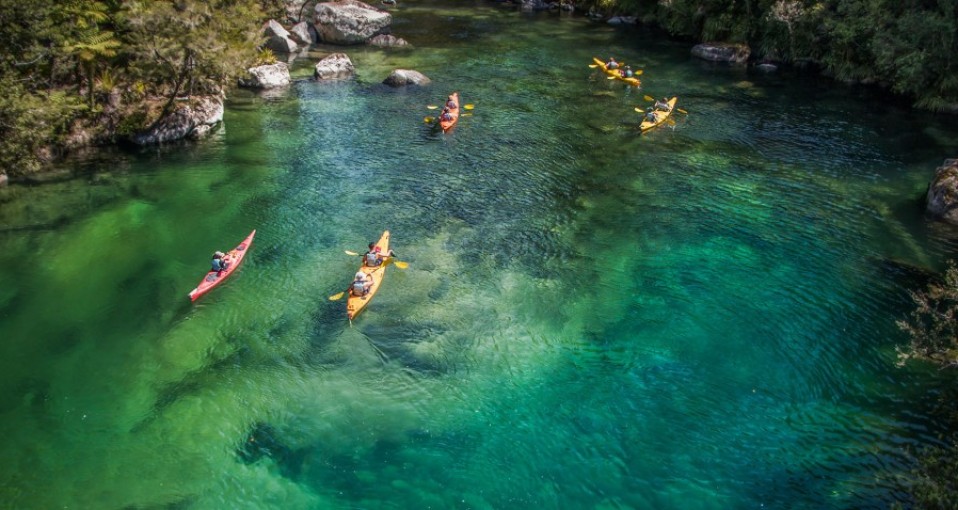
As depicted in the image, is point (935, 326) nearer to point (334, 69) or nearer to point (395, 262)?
point (395, 262)

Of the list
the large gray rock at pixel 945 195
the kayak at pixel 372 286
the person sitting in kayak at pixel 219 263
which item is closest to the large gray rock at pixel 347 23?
the kayak at pixel 372 286

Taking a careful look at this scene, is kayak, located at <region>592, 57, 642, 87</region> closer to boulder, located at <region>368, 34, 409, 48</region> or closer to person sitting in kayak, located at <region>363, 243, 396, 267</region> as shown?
boulder, located at <region>368, 34, 409, 48</region>

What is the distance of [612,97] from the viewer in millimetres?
38719

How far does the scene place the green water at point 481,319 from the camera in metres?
15.0

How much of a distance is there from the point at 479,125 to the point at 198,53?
48.2 feet

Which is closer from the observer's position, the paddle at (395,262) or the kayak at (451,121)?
the paddle at (395,262)

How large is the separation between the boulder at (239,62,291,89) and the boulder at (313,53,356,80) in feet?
7.54

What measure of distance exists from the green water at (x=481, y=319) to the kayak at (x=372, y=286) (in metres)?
0.48

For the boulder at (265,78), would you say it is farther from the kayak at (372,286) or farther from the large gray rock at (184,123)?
the kayak at (372,286)

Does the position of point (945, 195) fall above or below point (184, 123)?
above

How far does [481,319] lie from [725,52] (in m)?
35.8

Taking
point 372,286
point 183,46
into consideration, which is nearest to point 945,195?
point 372,286

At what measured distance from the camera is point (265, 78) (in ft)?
129

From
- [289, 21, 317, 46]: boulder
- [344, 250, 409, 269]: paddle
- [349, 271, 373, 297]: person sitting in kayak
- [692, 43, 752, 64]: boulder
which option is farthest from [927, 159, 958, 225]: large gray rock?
[289, 21, 317, 46]: boulder
